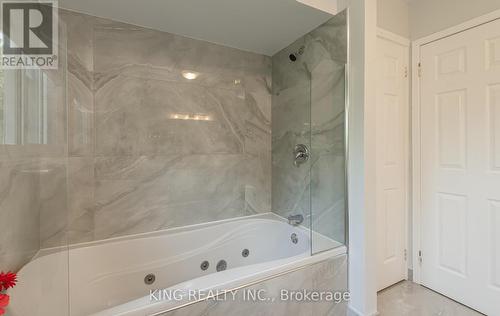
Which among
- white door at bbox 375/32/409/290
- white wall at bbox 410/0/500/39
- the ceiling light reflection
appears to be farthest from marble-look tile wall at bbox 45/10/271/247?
white wall at bbox 410/0/500/39

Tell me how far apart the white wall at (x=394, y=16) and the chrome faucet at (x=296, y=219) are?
1.68 metres

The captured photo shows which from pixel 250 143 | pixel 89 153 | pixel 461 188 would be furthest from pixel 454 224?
pixel 89 153

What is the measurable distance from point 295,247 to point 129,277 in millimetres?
1227

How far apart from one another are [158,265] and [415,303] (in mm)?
1962

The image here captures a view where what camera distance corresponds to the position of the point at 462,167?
1.70 meters

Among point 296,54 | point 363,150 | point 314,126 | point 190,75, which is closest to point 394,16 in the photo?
point 296,54

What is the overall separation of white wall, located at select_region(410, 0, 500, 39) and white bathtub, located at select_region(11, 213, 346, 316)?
1876mm

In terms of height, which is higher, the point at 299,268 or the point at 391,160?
the point at 391,160

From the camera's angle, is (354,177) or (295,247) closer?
(354,177)

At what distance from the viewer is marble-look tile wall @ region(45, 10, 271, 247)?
1568mm

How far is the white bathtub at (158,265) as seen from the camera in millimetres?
1114

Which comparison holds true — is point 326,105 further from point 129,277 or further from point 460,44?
point 129,277

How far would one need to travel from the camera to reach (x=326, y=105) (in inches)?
68.3

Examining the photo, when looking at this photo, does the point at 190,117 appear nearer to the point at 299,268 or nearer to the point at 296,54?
the point at 296,54
